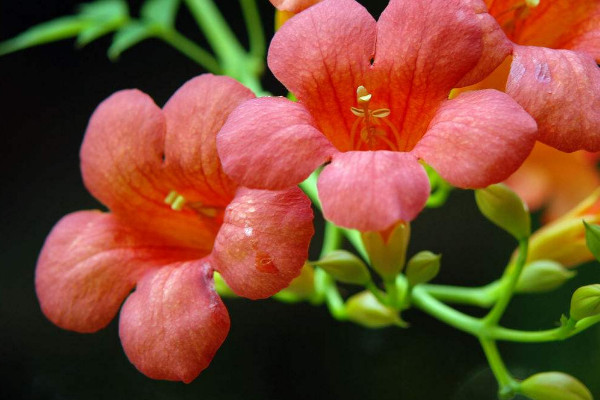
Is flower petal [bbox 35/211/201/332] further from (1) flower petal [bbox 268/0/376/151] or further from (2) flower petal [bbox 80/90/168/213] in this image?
(1) flower petal [bbox 268/0/376/151]

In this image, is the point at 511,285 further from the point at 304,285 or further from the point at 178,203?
the point at 178,203

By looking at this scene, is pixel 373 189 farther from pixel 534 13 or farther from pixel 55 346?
pixel 55 346

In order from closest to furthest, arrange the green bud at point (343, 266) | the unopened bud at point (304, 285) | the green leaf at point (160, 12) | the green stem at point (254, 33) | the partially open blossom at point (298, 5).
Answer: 1. the partially open blossom at point (298, 5)
2. the green bud at point (343, 266)
3. the unopened bud at point (304, 285)
4. the green leaf at point (160, 12)
5. the green stem at point (254, 33)

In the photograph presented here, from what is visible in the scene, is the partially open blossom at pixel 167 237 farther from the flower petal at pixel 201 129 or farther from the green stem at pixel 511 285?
the green stem at pixel 511 285

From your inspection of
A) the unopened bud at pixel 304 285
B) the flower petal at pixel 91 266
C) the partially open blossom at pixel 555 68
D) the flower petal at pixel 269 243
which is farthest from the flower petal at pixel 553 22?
the flower petal at pixel 91 266

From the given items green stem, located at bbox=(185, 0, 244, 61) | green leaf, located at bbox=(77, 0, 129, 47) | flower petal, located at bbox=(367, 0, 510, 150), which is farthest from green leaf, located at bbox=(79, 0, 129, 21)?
flower petal, located at bbox=(367, 0, 510, 150)


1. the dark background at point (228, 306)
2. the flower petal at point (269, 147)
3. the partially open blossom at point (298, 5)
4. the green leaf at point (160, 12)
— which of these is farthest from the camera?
the dark background at point (228, 306)

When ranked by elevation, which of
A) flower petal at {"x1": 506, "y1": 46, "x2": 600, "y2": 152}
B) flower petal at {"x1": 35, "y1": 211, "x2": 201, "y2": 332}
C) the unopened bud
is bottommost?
the unopened bud
